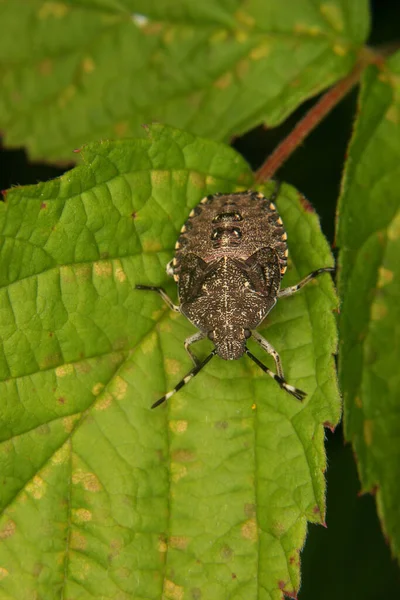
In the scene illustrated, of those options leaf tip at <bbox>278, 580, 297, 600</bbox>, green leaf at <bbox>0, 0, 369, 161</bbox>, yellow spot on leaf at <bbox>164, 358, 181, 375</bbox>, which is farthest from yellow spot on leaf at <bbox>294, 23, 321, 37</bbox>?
leaf tip at <bbox>278, 580, 297, 600</bbox>

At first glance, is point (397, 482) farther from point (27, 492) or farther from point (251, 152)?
point (251, 152)

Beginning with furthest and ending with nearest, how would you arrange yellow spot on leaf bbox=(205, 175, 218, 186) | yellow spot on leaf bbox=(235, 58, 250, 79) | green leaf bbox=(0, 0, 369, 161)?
yellow spot on leaf bbox=(235, 58, 250, 79), green leaf bbox=(0, 0, 369, 161), yellow spot on leaf bbox=(205, 175, 218, 186)

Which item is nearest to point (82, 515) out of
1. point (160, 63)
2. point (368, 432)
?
point (368, 432)

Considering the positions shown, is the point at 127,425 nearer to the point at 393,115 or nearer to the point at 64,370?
the point at 64,370

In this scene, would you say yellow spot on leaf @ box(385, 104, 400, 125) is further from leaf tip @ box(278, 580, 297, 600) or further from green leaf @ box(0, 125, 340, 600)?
leaf tip @ box(278, 580, 297, 600)

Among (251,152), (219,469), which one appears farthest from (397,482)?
(251,152)

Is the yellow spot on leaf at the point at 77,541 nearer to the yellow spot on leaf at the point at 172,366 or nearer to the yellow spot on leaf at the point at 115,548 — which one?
the yellow spot on leaf at the point at 115,548
